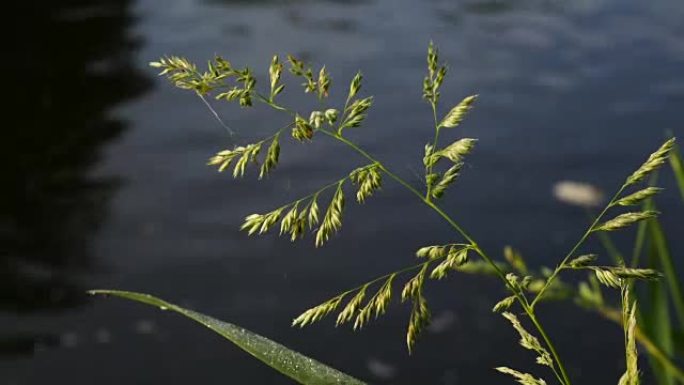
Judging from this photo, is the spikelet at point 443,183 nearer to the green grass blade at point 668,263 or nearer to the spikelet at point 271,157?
the spikelet at point 271,157

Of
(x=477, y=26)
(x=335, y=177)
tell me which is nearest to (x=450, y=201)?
(x=335, y=177)

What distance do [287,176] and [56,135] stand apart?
1.45 m

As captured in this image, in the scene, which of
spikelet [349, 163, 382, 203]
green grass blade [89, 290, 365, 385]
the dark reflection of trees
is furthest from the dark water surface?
spikelet [349, 163, 382, 203]

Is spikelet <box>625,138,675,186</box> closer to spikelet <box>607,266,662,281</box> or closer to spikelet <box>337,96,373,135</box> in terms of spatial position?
spikelet <box>607,266,662,281</box>

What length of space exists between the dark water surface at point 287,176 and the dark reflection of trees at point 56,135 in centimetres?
1

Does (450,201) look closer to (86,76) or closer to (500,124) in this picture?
(500,124)

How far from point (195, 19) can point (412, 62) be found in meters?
1.97

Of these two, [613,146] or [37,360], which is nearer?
[37,360]

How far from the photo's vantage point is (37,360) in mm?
3646

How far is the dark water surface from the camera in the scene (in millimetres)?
3750

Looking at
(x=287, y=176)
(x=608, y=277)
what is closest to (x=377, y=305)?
(x=608, y=277)

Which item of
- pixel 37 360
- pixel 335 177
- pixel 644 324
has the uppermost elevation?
pixel 644 324

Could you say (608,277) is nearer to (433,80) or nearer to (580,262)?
(580,262)

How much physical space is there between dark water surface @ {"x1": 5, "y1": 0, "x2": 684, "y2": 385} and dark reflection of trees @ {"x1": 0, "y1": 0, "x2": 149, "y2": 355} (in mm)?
15
